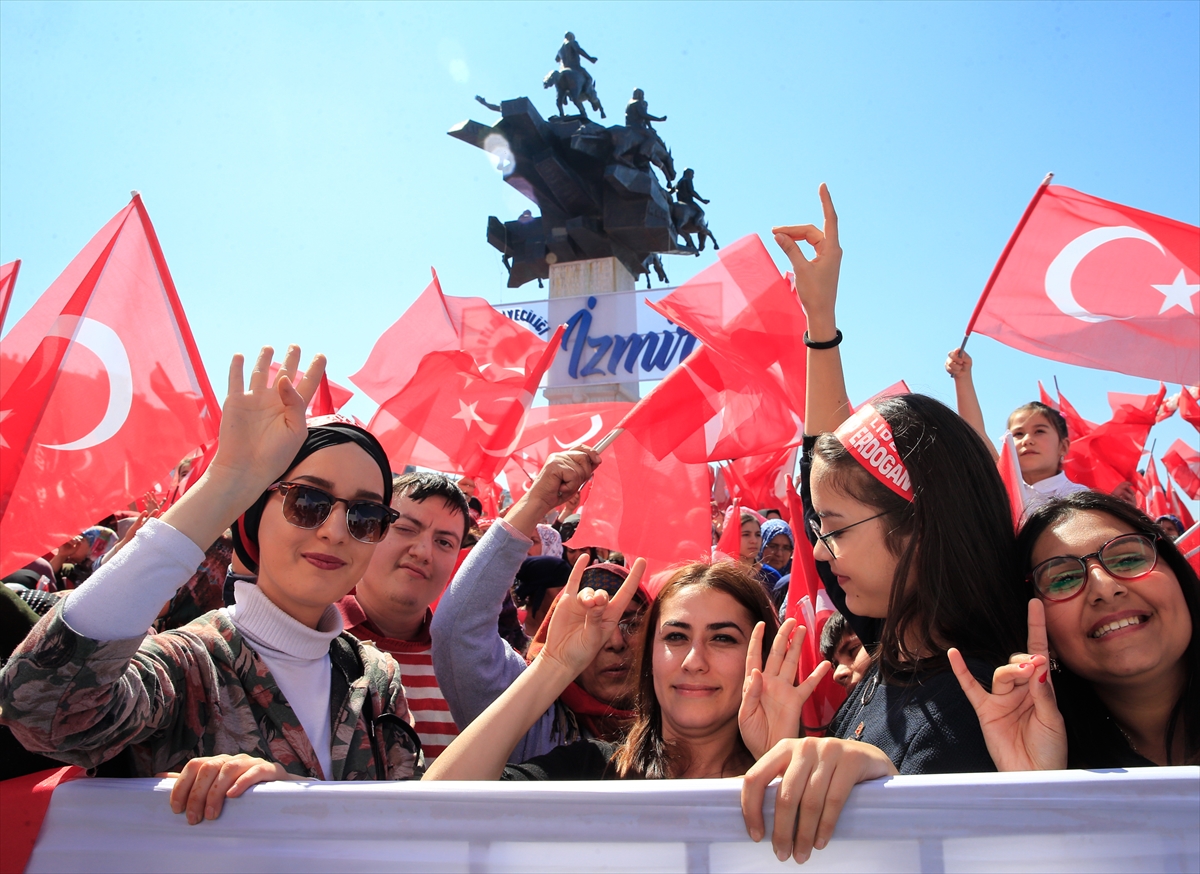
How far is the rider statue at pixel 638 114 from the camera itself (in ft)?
59.8

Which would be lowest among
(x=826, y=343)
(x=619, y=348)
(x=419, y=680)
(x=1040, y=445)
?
(x=419, y=680)

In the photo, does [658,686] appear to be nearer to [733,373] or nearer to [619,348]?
[733,373]

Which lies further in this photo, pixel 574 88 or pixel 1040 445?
pixel 574 88

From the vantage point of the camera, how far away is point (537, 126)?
17828 millimetres

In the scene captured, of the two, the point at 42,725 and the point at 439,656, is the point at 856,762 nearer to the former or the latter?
the point at 42,725

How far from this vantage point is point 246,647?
1686 mm

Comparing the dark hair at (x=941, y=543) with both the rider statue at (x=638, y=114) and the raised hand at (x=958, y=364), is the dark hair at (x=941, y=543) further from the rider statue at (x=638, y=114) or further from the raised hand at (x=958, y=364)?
the rider statue at (x=638, y=114)

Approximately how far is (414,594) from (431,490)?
0.35 m

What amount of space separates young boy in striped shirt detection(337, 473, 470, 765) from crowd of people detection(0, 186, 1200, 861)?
0.17 m

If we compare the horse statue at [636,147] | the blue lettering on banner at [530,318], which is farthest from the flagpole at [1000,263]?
the horse statue at [636,147]

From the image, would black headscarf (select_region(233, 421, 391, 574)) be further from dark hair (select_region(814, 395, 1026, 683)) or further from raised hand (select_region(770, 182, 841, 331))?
raised hand (select_region(770, 182, 841, 331))

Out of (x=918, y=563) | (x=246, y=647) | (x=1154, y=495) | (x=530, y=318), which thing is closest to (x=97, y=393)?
(x=246, y=647)

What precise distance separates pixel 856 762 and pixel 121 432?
2.91 m

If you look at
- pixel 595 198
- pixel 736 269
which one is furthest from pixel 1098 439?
pixel 595 198
